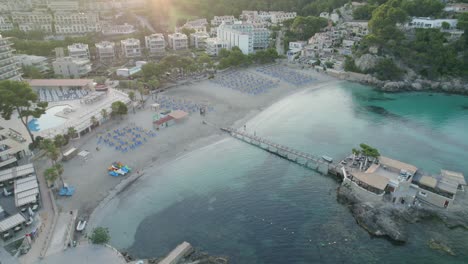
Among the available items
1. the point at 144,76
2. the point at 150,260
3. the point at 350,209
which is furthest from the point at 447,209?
the point at 144,76

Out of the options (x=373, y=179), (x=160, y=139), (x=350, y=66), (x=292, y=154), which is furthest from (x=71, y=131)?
(x=350, y=66)

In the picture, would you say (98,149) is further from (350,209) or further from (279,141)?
(350,209)

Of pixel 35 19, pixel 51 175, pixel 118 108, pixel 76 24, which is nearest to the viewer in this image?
pixel 51 175

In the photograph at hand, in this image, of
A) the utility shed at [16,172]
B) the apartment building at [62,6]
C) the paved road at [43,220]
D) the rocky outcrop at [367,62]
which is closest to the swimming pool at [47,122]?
the paved road at [43,220]

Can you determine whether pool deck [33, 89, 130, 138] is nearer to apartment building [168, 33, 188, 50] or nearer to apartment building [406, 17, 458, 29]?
apartment building [168, 33, 188, 50]

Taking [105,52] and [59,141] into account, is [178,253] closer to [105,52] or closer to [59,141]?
[59,141]
